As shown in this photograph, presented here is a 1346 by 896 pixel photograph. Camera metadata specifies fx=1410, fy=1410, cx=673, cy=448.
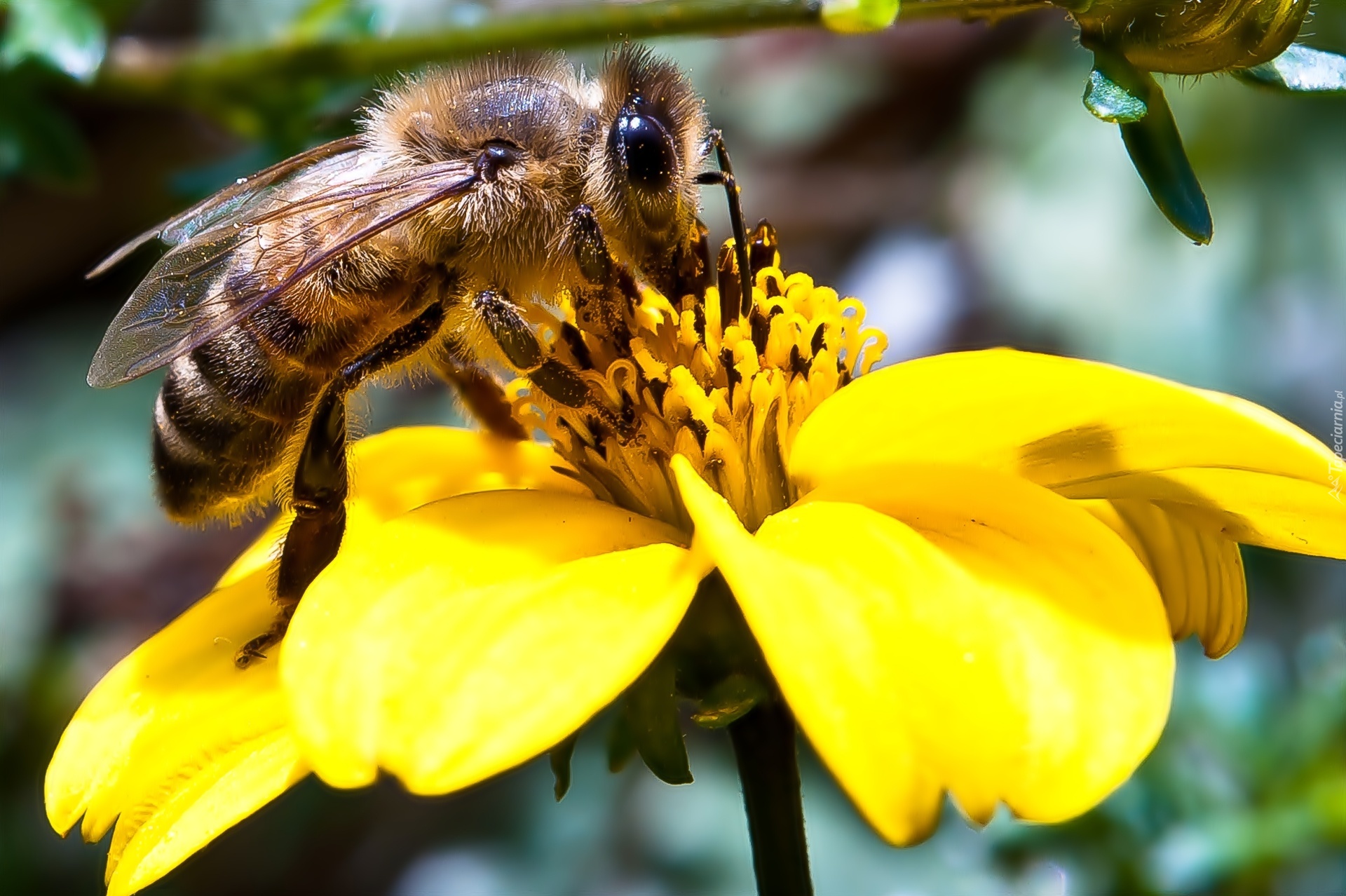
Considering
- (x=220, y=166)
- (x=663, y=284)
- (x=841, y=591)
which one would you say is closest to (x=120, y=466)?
(x=220, y=166)

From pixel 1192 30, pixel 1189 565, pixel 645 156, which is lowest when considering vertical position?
pixel 1189 565

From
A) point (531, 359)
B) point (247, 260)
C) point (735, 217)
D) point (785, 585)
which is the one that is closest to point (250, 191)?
point (247, 260)

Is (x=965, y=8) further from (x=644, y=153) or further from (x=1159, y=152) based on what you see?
(x=644, y=153)

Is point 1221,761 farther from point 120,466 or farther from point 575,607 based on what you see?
point 120,466

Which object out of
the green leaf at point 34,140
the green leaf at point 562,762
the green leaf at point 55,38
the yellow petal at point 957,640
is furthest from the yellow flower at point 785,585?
the green leaf at point 34,140

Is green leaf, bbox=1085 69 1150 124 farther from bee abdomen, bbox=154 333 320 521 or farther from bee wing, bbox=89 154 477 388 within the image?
bee abdomen, bbox=154 333 320 521

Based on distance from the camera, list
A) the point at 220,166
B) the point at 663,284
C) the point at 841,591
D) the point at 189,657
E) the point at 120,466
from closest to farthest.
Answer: the point at 841,591 < the point at 189,657 < the point at 663,284 < the point at 220,166 < the point at 120,466

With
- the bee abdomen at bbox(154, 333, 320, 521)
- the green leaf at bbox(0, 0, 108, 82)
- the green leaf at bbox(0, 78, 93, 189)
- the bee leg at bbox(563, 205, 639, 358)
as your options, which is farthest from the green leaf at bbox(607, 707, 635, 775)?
the green leaf at bbox(0, 78, 93, 189)
